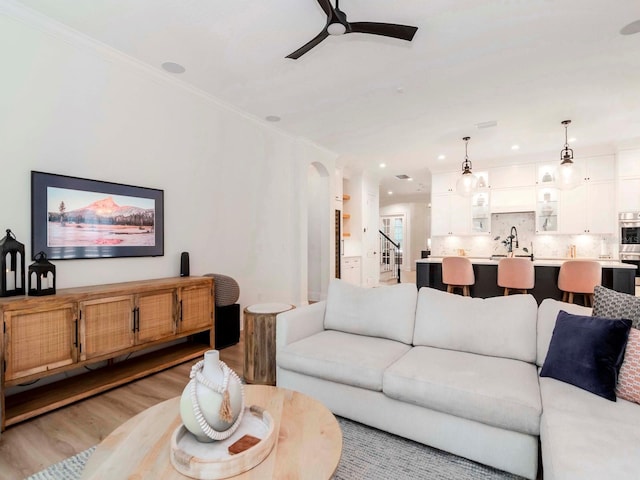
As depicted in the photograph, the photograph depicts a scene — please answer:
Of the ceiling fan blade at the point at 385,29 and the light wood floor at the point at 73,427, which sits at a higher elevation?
the ceiling fan blade at the point at 385,29

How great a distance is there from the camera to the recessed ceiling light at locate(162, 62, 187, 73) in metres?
3.27

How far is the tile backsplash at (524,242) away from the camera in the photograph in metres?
5.95

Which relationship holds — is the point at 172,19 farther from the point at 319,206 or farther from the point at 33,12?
the point at 319,206

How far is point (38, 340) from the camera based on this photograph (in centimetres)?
226

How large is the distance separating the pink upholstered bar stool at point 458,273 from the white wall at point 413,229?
7548mm

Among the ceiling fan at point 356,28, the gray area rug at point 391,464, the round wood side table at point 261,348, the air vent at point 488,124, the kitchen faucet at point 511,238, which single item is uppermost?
the air vent at point 488,124

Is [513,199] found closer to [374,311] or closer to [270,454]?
[374,311]

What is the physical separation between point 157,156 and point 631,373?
13.2 feet

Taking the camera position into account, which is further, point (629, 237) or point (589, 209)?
point (589, 209)

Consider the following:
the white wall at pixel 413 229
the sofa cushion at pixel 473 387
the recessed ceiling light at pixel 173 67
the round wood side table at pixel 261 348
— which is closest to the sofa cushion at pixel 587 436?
the sofa cushion at pixel 473 387

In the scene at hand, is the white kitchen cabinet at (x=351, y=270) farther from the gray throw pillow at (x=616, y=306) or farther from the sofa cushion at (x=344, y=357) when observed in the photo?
the gray throw pillow at (x=616, y=306)

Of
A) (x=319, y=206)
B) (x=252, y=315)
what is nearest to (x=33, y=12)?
(x=252, y=315)

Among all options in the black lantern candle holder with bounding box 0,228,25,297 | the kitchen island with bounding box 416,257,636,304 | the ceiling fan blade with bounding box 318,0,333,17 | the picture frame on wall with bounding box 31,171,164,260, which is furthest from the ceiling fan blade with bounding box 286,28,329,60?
the kitchen island with bounding box 416,257,636,304

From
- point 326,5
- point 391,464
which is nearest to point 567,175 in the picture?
point 326,5
